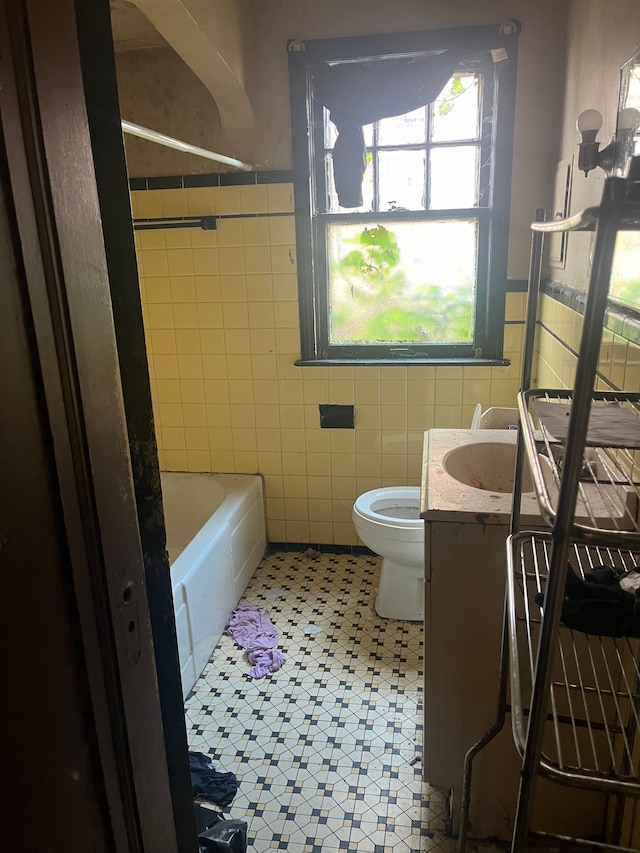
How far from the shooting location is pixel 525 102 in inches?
Answer: 95.0

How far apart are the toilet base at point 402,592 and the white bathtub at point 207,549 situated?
66 cm

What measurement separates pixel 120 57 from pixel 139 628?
8.89 ft

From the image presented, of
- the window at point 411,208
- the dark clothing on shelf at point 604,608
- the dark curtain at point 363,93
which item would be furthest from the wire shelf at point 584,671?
the dark curtain at point 363,93

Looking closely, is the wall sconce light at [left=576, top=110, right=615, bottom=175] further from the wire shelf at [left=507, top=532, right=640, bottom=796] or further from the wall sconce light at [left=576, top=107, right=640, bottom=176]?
the wire shelf at [left=507, top=532, right=640, bottom=796]

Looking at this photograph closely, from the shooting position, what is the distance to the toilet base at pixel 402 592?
245 centimetres

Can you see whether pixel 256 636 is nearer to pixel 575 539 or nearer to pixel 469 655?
pixel 469 655

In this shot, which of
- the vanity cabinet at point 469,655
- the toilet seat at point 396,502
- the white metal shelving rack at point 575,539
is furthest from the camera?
the toilet seat at point 396,502

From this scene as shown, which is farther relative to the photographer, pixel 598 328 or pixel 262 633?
pixel 262 633

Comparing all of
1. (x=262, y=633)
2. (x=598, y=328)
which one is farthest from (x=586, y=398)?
(x=262, y=633)

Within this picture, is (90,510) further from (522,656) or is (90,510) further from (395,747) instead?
(395,747)

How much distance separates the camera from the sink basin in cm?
186

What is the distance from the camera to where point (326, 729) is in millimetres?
1954

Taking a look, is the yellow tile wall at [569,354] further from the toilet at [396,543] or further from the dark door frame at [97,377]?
the dark door frame at [97,377]

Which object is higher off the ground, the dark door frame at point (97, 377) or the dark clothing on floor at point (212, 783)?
the dark door frame at point (97, 377)
